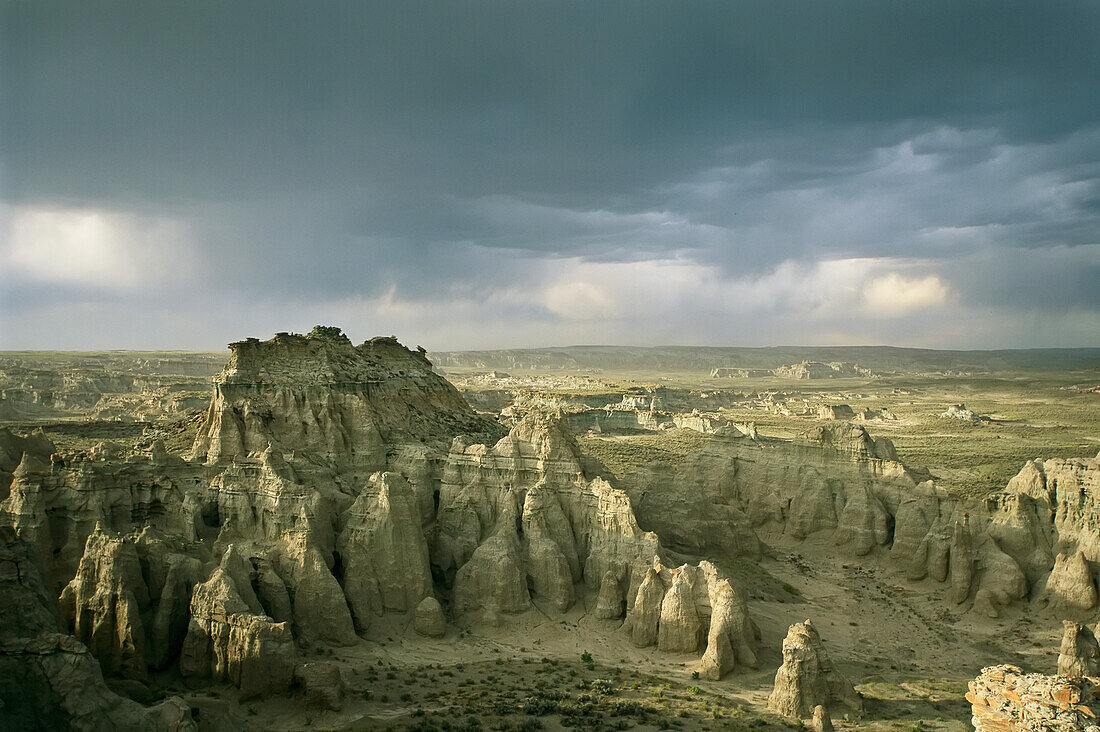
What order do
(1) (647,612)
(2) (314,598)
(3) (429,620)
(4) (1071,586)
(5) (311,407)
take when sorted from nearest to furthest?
(2) (314,598) → (3) (429,620) → (1) (647,612) → (4) (1071,586) → (5) (311,407)

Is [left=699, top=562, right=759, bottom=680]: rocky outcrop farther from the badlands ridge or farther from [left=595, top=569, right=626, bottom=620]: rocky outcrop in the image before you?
[left=595, top=569, right=626, bottom=620]: rocky outcrop

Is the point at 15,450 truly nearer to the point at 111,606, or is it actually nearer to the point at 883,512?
the point at 111,606

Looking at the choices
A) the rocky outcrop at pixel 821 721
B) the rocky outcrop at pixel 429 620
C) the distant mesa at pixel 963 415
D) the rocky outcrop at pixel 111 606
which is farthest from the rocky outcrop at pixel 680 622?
the distant mesa at pixel 963 415

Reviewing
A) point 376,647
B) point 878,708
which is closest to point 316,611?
point 376,647

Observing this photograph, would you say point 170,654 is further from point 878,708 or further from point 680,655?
point 878,708

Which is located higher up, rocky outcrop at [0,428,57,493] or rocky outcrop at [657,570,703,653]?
rocky outcrop at [0,428,57,493]

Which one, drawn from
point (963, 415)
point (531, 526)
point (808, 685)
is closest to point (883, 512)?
point (808, 685)

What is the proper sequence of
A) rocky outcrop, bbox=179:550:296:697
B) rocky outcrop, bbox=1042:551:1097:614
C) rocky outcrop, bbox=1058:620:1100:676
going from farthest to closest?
rocky outcrop, bbox=1042:551:1097:614 < rocky outcrop, bbox=1058:620:1100:676 < rocky outcrop, bbox=179:550:296:697

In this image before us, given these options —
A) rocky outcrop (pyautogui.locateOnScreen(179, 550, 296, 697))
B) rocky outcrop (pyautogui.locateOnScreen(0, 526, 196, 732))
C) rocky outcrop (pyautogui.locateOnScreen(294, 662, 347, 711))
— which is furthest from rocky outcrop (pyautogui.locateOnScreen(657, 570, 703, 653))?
rocky outcrop (pyautogui.locateOnScreen(0, 526, 196, 732))
